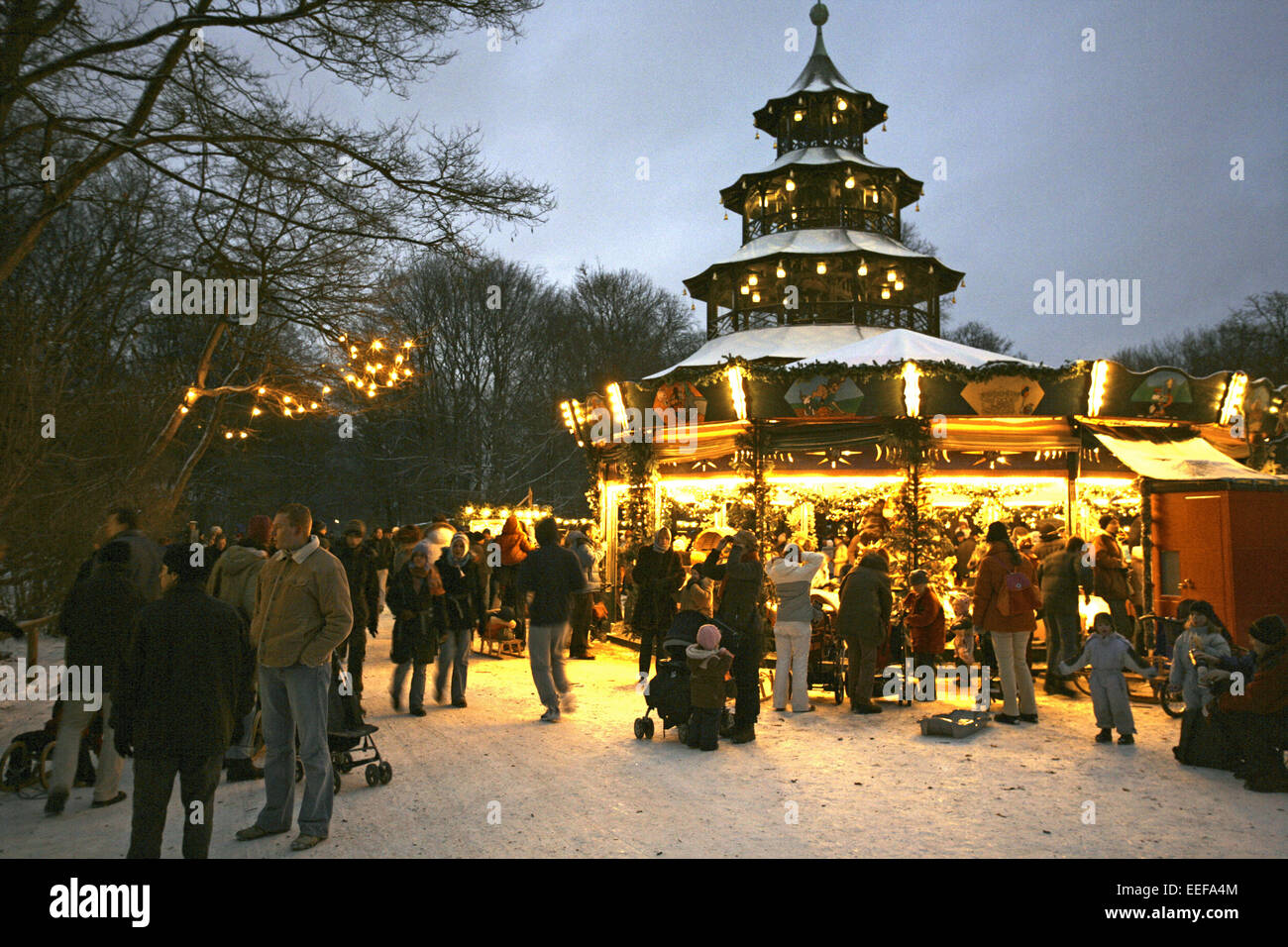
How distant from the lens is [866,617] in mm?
9258

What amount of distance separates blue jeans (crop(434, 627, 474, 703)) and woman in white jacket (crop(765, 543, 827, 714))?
343cm

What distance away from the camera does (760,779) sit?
6.66 m

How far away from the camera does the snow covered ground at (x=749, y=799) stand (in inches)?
201

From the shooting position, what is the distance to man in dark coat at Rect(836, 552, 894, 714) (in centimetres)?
926

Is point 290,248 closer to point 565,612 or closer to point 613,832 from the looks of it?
point 565,612


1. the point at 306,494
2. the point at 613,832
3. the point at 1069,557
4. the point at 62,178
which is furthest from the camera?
the point at 306,494

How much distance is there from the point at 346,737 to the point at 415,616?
9.57 ft

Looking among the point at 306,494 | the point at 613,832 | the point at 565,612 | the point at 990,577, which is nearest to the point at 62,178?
the point at 565,612

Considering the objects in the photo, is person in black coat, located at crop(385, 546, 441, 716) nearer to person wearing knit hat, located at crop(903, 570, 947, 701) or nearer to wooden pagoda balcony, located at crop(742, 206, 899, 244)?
person wearing knit hat, located at crop(903, 570, 947, 701)

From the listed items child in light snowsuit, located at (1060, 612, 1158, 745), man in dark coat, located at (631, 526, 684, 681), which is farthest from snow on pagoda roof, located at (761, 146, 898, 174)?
child in light snowsuit, located at (1060, 612, 1158, 745)

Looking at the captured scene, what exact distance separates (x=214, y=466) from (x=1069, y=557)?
3041cm

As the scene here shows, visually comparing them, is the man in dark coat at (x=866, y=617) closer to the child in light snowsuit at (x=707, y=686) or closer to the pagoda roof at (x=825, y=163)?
the child in light snowsuit at (x=707, y=686)

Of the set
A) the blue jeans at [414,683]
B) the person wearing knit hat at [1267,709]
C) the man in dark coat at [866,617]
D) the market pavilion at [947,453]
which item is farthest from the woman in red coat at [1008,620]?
the blue jeans at [414,683]

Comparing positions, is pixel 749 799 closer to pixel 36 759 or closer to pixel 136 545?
pixel 136 545
